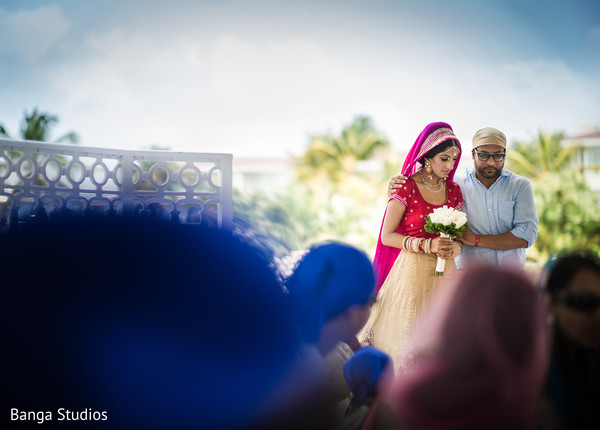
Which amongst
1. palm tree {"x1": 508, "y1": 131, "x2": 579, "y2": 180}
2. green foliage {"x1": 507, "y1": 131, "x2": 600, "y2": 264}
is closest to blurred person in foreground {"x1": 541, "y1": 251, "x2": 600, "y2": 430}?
green foliage {"x1": 507, "y1": 131, "x2": 600, "y2": 264}

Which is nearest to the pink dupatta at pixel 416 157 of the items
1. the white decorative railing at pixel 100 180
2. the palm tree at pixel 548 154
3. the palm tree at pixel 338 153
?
the white decorative railing at pixel 100 180

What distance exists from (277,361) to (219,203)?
2.97 m

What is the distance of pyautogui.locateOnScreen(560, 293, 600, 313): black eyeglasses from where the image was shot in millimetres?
1698

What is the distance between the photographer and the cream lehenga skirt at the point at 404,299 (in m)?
3.73

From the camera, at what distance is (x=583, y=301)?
1704 millimetres

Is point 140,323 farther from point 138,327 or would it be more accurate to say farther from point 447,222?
point 447,222

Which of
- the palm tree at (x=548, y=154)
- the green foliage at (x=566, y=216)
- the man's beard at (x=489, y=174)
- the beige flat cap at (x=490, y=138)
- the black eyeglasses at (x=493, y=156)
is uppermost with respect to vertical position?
the palm tree at (x=548, y=154)

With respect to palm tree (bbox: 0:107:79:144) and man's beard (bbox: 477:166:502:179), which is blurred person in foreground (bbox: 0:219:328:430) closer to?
man's beard (bbox: 477:166:502:179)

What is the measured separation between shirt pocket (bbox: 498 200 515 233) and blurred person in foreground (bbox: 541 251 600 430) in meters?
2.16

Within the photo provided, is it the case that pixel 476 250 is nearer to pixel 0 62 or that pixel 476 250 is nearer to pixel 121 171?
pixel 121 171

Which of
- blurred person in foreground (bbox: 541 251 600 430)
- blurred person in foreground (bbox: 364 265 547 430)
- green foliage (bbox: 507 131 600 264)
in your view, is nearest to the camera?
blurred person in foreground (bbox: 364 265 547 430)

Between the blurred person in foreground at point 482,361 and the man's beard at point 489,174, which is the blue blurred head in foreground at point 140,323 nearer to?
the blurred person in foreground at point 482,361

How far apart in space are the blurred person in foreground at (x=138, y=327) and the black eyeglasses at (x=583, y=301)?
0.87 metres

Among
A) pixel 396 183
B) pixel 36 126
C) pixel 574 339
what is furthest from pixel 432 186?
pixel 36 126
